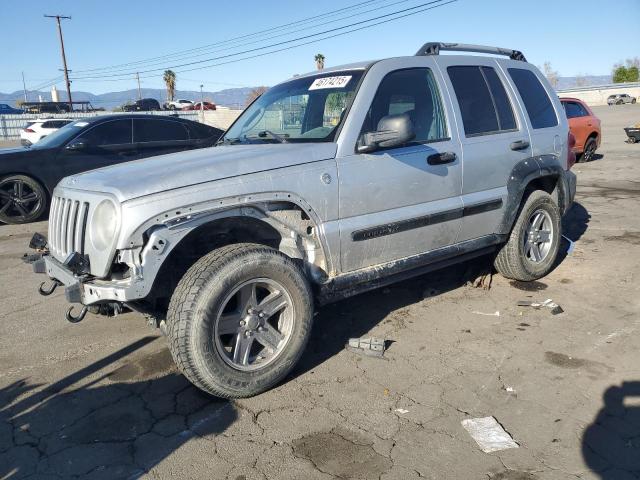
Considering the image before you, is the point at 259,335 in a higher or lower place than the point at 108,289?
lower

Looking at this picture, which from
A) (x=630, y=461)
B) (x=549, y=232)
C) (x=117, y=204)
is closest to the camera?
(x=630, y=461)

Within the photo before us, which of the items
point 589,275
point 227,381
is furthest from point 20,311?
point 589,275

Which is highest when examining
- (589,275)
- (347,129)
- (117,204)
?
(347,129)

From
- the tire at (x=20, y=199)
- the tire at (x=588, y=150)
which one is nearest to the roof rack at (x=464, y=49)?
the tire at (x=20, y=199)

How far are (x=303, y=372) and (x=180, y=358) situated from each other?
0.94m

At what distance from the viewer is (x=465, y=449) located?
2742 millimetres

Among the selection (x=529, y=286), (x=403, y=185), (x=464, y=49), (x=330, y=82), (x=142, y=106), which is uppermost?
(x=142, y=106)

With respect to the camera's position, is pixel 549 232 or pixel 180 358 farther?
pixel 549 232

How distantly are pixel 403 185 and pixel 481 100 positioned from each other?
53.8 inches

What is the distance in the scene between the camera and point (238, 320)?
3273 mm

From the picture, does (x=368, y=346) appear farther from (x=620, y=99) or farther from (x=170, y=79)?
(x=170, y=79)

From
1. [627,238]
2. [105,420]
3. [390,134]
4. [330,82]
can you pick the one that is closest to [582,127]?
[627,238]

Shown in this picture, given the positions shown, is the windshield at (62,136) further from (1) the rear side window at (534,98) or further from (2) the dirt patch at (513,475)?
(2) the dirt patch at (513,475)

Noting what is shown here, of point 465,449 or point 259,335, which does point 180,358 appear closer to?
point 259,335
